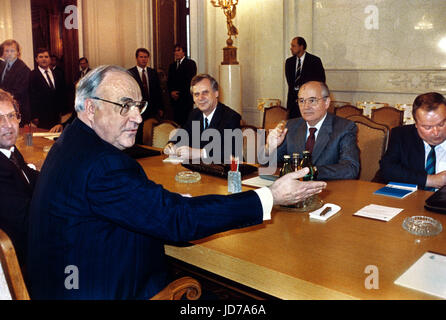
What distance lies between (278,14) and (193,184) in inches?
206

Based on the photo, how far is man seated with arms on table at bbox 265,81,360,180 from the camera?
2.79 metres

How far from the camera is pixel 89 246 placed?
141 centimetres

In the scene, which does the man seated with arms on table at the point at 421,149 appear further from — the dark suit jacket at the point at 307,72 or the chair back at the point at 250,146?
the dark suit jacket at the point at 307,72

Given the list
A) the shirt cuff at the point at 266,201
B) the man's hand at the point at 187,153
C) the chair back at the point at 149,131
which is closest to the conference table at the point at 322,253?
the shirt cuff at the point at 266,201

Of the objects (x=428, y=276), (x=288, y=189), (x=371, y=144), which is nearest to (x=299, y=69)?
(x=371, y=144)

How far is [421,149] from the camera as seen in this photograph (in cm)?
271

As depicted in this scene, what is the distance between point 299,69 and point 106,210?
5.20m

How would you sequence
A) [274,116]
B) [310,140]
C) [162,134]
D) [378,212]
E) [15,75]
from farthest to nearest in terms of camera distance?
1. [15,75]
2. [274,116]
3. [162,134]
4. [310,140]
5. [378,212]

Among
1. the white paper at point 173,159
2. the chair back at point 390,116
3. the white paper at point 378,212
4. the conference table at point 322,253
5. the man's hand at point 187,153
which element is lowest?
the conference table at point 322,253

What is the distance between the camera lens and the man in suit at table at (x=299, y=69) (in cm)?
607

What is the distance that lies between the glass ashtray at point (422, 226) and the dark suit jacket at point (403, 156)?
81 centimetres

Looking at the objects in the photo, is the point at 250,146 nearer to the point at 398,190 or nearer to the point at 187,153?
the point at 187,153

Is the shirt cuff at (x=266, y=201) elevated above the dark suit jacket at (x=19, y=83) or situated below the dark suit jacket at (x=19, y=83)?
below

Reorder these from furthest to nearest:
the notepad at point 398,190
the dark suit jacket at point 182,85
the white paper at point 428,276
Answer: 1. the dark suit jacket at point 182,85
2. the notepad at point 398,190
3. the white paper at point 428,276
